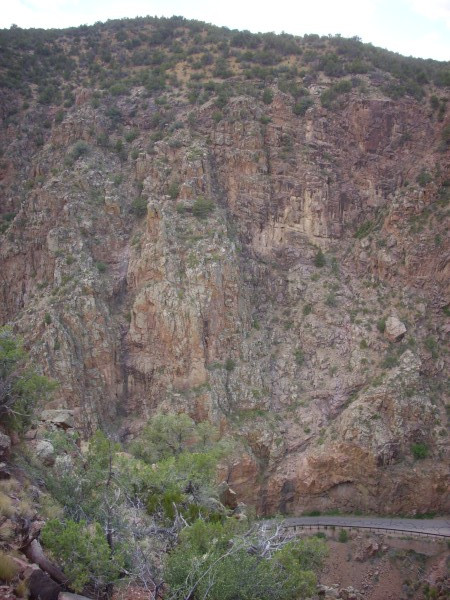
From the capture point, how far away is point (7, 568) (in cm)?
1036

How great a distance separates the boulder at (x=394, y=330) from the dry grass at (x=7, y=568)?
3410 centimetres

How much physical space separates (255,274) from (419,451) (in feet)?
58.7

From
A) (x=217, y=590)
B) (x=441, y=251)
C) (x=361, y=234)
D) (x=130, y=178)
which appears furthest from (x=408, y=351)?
(x=217, y=590)

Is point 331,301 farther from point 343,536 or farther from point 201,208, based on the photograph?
point 343,536

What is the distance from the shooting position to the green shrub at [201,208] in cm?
4306

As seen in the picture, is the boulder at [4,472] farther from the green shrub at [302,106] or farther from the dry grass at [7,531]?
the green shrub at [302,106]

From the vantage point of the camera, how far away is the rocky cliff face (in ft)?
122

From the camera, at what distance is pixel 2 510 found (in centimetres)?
1194

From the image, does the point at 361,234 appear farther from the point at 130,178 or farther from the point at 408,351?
the point at 130,178

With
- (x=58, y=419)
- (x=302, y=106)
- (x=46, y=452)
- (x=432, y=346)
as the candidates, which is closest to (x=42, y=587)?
(x=46, y=452)

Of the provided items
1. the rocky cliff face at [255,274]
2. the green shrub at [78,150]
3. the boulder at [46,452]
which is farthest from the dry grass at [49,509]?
the green shrub at [78,150]

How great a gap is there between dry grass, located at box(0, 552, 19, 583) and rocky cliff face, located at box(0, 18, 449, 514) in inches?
961

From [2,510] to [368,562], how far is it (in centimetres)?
2759

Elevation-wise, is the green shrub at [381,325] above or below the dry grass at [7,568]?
below
